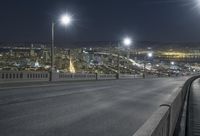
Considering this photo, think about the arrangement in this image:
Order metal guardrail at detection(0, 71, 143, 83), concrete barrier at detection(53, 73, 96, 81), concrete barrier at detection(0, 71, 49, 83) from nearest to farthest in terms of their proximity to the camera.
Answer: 1. concrete barrier at detection(0, 71, 49, 83)
2. metal guardrail at detection(0, 71, 143, 83)
3. concrete barrier at detection(53, 73, 96, 81)

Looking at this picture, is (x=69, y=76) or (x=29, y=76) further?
(x=69, y=76)

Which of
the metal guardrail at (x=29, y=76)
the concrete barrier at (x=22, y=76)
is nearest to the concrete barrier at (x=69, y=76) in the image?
the metal guardrail at (x=29, y=76)

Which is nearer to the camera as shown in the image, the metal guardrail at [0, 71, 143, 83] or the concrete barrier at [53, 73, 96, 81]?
the metal guardrail at [0, 71, 143, 83]

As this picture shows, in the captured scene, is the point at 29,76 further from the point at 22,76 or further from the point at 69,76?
the point at 69,76

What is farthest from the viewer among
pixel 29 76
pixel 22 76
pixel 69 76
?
pixel 69 76

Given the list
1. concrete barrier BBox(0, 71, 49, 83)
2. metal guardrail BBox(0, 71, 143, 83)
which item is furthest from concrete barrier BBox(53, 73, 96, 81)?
concrete barrier BBox(0, 71, 49, 83)

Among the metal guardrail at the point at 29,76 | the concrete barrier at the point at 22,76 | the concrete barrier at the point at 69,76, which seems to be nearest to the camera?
the concrete barrier at the point at 22,76

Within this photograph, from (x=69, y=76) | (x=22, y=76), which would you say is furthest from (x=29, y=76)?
(x=69, y=76)

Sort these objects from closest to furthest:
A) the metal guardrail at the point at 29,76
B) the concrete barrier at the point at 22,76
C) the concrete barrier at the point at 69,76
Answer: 1. the concrete barrier at the point at 22,76
2. the metal guardrail at the point at 29,76
3. the concrete barrier at the point at 69,76

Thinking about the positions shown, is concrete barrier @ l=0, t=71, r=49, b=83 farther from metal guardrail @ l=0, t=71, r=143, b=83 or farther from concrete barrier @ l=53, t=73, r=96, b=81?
concrete barrier @ l=53, t=73, r=96, b=81

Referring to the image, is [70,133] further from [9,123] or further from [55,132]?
[9,123]

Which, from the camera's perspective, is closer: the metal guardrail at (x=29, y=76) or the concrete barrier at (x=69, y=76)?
the metal guardrail at (x=29, y=76)

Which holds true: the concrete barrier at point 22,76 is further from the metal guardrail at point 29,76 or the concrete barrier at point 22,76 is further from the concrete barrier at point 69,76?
the concrete barrier at point 69,76

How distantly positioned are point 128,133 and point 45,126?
2372mm
